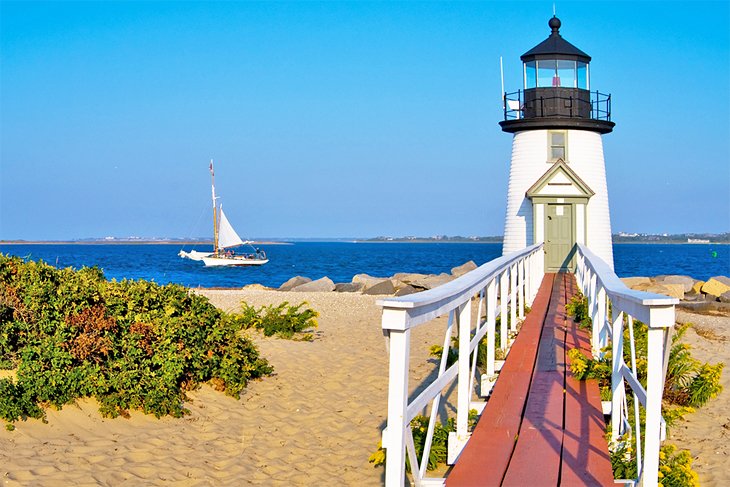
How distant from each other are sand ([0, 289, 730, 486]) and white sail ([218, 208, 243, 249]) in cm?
6448

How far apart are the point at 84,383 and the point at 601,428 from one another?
5.10 metres

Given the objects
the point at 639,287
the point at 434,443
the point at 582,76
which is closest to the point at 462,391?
the point at 434,443

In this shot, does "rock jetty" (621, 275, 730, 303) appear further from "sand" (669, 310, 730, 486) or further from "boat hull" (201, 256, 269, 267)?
"boat hull" (201, 256, 269, 267)

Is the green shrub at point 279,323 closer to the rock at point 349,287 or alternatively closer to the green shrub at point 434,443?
the green shrub at point 434,443

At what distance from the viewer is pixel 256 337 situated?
13.1 meters

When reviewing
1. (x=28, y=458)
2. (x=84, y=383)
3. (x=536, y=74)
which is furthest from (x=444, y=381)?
(x=536, y=74)

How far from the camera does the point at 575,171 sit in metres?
20.2

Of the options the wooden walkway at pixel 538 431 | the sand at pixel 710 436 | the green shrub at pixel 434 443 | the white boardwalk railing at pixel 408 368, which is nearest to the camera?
the white boardwalk railing at pixel 408 368

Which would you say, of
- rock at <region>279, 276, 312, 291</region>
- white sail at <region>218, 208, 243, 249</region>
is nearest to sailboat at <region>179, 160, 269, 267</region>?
white sail at <region>218, 208, 243, 249</region>

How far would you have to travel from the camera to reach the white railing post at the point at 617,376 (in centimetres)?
516

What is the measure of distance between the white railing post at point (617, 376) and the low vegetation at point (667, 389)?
0.57 ft

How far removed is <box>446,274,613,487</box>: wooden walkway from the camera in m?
4.67

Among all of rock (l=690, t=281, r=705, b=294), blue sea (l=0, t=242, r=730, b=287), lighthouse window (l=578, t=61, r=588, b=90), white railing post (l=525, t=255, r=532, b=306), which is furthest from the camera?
blue sea (l=0, t=242, r=730, b=287)

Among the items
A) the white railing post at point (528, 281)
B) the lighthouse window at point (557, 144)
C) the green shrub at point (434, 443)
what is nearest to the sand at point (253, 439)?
the green shrub at point (434, 443)
